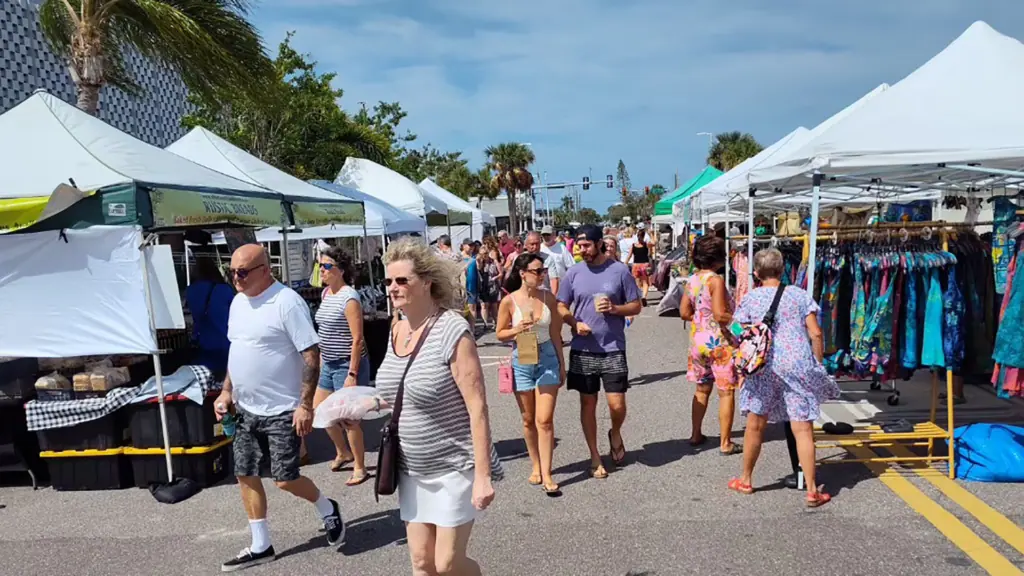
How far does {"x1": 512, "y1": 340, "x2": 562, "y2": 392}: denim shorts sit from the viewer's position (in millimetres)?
5340

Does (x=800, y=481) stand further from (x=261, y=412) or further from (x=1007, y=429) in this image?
(x=261, y=412)

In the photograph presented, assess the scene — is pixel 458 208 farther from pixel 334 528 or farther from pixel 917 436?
pixel 334 528

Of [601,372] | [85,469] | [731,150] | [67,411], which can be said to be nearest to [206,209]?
[67,411]

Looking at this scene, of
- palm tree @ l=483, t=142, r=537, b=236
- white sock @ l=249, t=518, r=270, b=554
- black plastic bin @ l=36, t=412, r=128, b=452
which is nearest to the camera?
white sock @ l=249, t=518, r=270, b=554

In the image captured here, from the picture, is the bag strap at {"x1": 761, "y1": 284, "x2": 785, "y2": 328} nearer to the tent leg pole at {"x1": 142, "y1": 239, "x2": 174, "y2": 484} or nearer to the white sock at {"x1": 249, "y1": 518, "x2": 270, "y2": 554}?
the white sock at {"x1": 249, "y1": 518, "x2": 270, "y2": 554}

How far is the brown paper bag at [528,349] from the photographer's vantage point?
5.20m

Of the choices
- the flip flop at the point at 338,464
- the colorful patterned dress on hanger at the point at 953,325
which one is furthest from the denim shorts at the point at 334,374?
the colorful patterned dress on hanger at the point at 953,325

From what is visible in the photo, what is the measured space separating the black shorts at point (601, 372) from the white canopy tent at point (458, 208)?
15.5 meters

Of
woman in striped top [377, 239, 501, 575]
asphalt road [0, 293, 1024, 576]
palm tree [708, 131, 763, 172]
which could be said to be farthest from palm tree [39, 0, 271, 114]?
palm tree [708, 131, 763, 172]

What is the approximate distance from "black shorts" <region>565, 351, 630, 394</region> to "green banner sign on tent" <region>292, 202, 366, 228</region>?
14.4 ft

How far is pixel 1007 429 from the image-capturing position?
535 centimetres

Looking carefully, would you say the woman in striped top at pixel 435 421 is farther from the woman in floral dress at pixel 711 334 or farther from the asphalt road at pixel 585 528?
the woman in floral dress at pixel 711 334

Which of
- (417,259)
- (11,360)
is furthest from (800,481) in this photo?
(11,360)

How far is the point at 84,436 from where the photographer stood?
598cm
